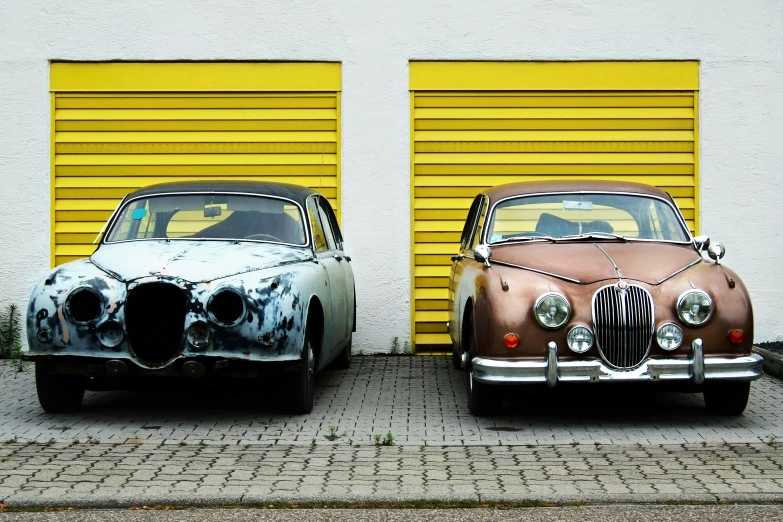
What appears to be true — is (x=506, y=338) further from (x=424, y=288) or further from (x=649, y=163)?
(x=649, y=163)

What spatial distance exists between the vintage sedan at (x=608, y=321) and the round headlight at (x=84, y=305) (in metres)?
2.50

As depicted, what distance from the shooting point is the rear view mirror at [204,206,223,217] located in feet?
27.1

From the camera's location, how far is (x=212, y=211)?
827 cm

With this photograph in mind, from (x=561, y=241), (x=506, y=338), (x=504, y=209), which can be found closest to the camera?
(x=506, y=338)

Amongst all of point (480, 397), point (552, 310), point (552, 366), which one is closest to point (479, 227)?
point (480, 397)

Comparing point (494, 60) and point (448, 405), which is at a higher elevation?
point (494, 60)

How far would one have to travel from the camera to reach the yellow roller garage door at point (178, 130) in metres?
11.5

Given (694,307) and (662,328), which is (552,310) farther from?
(694,307)

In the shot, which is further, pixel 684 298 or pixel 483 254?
pixel 483 254

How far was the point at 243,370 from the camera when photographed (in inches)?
272

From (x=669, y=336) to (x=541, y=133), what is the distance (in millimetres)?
5052

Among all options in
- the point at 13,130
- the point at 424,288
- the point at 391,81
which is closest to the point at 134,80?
the point at 13,130

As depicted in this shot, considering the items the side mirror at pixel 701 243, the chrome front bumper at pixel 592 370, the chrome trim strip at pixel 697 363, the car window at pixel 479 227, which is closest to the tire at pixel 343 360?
the car window at pixel 479 227

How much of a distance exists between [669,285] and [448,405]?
78.6 inches
